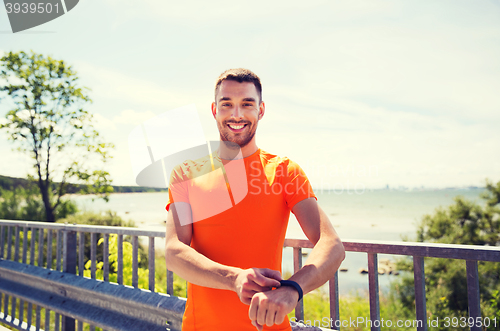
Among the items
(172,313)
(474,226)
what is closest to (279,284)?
(172,313)

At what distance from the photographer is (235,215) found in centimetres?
162

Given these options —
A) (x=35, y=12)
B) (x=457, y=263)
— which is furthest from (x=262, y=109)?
(x=457, y=263)

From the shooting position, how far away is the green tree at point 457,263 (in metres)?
7.05

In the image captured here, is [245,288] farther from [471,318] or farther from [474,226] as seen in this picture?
[474,226]

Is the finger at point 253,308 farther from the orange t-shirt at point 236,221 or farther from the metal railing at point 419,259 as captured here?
the metal railing at point 419,259

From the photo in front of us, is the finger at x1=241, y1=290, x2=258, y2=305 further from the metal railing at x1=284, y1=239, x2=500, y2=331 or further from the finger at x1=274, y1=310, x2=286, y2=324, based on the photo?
the metal railing at x1=284, y1=239, x2=500, y2=331

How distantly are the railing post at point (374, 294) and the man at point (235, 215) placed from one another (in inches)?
22.8

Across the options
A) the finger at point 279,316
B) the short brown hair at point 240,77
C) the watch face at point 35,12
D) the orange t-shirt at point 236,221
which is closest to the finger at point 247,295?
the finger at point 279,316

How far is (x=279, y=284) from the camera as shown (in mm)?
1265

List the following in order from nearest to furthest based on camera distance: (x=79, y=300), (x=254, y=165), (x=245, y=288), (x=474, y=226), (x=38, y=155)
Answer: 1. (x=245, y=288)
2. (x=254, y=165)
3. (x=79, y=300)
4. (x=474, y=226)
5. (x=38, y=155)

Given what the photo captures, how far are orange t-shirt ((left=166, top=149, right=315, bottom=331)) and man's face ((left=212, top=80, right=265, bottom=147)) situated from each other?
0.22 m

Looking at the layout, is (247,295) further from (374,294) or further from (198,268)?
(374,294)

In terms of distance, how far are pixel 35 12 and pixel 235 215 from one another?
14.5ft

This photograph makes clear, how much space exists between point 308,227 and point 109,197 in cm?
1357
